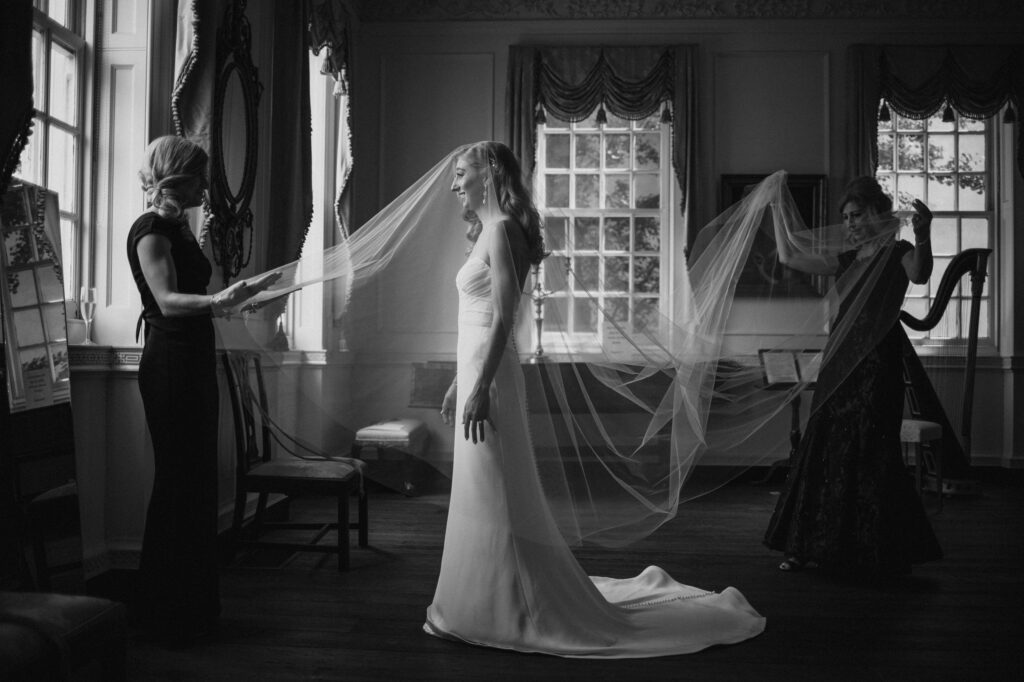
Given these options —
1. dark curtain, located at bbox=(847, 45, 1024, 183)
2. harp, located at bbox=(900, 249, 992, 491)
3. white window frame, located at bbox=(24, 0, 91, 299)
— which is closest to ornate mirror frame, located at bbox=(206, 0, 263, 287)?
white window frame, located at bbox=(24, 0, 91, 299)

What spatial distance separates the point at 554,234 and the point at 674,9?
4.75 meters

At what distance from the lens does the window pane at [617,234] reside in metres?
6.84

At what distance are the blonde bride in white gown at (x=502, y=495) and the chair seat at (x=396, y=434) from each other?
13 centimetres

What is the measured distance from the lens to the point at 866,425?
137 inches

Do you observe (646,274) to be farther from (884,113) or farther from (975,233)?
(975,233)

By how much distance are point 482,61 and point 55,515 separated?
528cm

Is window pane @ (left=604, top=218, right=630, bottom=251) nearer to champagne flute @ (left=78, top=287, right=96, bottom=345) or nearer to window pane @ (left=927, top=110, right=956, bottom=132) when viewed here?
window pane @ (left=927, top=110, right=956, bottom=132)

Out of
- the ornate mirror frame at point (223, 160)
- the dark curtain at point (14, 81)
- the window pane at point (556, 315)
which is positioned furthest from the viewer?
the ornate mirror frame at point (223, 160)

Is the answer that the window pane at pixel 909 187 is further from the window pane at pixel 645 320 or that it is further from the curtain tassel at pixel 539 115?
the window pane at pixel 645 320

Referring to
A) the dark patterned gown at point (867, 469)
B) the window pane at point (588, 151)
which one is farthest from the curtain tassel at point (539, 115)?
the dark patterned gown at point (867, 469)

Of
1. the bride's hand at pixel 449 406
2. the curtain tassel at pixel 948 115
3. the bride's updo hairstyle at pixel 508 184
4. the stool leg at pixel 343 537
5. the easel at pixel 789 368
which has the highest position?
Result: the curtain tassel at pixel 948 115

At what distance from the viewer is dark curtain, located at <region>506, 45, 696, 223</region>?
662cm

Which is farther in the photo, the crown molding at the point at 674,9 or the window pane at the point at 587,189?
the window pane at the point at 587,189

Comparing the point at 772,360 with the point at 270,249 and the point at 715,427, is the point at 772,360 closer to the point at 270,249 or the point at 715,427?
the point at 715,427
